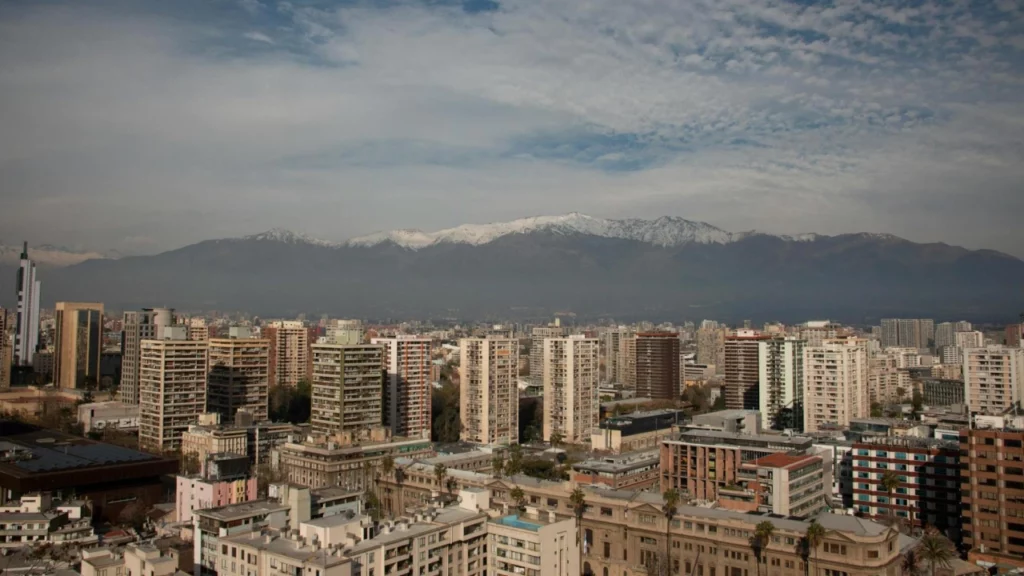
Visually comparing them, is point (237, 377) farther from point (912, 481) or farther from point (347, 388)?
point (912, 481)

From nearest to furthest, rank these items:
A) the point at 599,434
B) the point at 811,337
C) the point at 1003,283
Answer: the point at 599,434 < the point at 811,337 < the point at 1003,283

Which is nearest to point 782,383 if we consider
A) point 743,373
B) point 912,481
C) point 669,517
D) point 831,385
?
point 831,385

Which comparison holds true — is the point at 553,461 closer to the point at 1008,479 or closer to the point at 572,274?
the point at 1008,479

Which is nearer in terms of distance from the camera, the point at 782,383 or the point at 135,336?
the point at 782,383

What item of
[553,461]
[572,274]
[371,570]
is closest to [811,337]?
[553,461]

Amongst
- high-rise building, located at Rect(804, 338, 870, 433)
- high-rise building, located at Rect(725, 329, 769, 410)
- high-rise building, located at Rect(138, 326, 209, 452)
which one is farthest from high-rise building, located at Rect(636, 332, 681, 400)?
high-rise building, located at Rect(138, 326, 209, 452)

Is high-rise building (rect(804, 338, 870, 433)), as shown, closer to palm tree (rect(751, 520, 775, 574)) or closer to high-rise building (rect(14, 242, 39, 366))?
palm tree (rect(751, 520, 775, 574))
